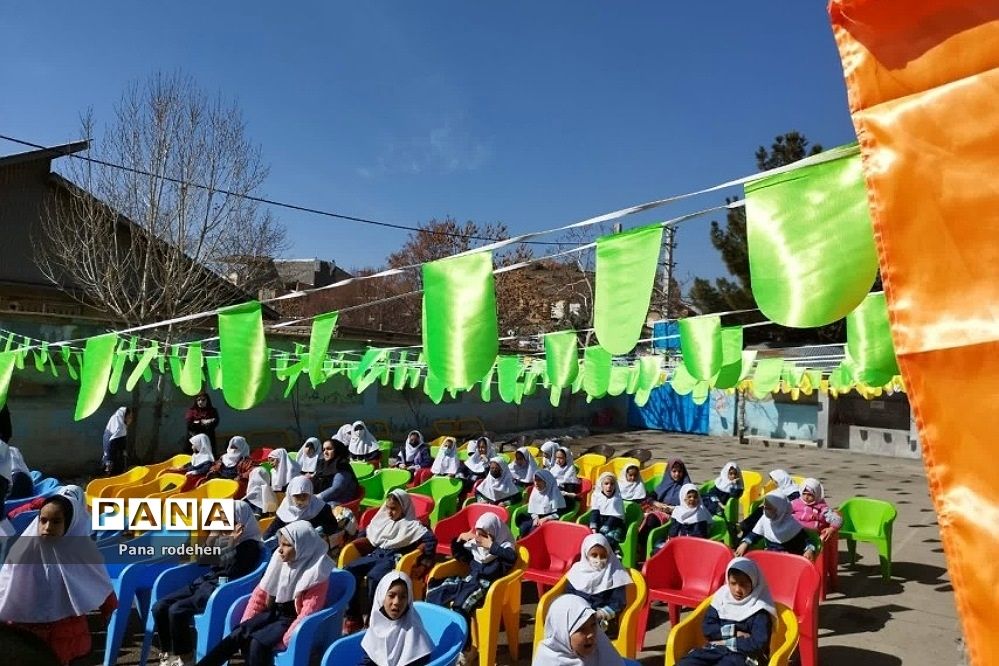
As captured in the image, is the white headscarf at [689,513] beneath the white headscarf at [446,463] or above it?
beneath

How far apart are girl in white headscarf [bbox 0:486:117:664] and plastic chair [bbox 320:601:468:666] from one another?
135 cm

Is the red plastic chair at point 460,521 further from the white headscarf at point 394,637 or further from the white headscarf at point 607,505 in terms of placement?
the white headscarf at point 394,637

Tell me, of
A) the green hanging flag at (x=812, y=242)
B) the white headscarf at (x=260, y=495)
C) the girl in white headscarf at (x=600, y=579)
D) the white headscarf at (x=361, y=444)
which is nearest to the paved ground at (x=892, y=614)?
the girl in white headscarf at (x=600, y=579)

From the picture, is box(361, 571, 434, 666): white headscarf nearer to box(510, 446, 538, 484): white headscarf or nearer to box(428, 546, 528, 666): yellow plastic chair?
box(428, 546, 528, 666): yellow plastic chair

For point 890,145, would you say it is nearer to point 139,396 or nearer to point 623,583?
point 623,583

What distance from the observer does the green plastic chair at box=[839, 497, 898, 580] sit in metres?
6.59

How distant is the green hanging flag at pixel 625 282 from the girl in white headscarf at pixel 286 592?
256 cm

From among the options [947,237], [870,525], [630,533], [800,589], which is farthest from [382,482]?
[947,237]

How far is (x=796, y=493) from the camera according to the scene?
23.1ft

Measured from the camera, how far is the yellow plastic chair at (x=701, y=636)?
384 centimetres

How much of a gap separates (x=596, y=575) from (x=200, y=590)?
2791 millimetres

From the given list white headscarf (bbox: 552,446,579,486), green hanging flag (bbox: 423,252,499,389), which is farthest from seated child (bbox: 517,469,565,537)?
green hanging flag (bbox: 423,252,499,389)

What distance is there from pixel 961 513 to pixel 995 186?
0.49 m

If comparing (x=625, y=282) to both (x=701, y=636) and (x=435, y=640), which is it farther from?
(x=701, y=636)
